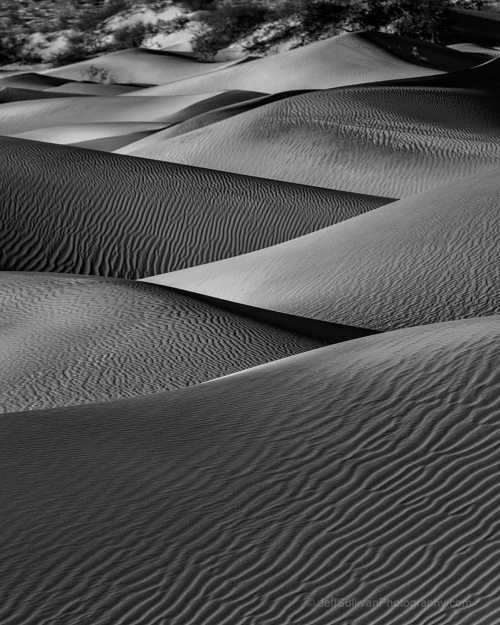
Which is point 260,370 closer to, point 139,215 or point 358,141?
point 139,215

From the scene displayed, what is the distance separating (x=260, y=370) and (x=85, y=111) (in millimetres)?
20315

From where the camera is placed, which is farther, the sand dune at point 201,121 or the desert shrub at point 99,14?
the desert shrub at point 99,14

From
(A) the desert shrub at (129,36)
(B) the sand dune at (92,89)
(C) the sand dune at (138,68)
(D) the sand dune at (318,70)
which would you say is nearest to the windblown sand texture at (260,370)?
(D) the sand dune at (318,70)

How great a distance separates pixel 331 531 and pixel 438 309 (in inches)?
197

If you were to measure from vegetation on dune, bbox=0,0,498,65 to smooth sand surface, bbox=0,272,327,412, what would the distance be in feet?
86.8

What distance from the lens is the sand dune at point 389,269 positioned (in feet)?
26.2

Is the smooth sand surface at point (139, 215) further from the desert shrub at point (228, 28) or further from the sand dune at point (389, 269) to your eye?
the desert shrub at point (228, 28)

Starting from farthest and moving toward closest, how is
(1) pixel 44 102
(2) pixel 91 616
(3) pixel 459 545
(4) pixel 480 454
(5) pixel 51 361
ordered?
(1) pixel 44 102
(5) pixel 51 361
(4) pixel 480 454
(3) pixel 459 545
(2) pixel 91 616

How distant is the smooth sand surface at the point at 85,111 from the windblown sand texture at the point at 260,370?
495 centimetres

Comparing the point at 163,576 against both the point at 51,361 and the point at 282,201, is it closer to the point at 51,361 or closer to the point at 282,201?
the point at 51,361

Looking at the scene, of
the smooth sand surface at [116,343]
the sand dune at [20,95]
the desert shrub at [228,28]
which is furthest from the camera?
the desert shrub at [228,28]

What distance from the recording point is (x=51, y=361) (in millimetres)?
6992

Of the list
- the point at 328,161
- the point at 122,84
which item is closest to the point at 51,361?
the point at 328,161

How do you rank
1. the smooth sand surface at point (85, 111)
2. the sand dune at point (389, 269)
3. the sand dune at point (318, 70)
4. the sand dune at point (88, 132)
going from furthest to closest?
the sand dune at point (318, 70) → the smooth sand surface at point (85, 111) → the sand dune at point (88, 132) → the sand dune at point (389, 269)
